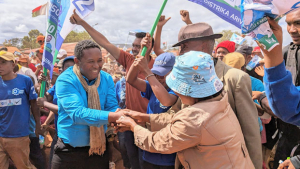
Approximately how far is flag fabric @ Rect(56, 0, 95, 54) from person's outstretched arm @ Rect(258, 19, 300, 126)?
2.37 meters

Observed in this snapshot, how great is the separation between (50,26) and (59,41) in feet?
0.76

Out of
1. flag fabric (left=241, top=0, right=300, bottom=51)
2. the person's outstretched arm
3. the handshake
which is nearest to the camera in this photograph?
Answer: flag fabric (left=241, top=0, right=300, bottom=51)

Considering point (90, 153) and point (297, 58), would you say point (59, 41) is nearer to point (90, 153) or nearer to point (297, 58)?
point (90, 153)

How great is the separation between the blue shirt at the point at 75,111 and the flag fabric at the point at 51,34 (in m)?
0.68

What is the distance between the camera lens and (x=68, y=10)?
2820mm

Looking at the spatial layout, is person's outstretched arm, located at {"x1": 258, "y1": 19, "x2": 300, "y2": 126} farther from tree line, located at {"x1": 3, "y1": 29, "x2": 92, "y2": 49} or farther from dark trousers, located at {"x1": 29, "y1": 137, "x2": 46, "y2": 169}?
tree line, located at {"x1": 3, "y1": 29, "x2": 92, "y2": 49}

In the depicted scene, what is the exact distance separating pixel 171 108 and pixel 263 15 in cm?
150

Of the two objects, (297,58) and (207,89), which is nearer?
(207,89)

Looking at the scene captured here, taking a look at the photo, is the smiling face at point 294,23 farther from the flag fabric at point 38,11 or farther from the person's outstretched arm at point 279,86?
the flag fabric at point 38,11

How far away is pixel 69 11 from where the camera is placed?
2.81 metres

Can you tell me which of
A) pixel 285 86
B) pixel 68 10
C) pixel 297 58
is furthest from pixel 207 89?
pixel 68 10

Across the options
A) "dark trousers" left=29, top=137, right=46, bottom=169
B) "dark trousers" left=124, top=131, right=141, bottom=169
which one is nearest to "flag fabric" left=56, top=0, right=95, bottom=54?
"dark trousers" left=124, top=131, right=141, bottom=169

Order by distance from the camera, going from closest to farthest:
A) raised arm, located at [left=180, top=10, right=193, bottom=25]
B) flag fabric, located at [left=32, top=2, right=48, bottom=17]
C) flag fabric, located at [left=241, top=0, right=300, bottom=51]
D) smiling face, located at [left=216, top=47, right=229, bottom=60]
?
flag fabric, located at [left=241, top=0, right=300, bottom=51] < raised arm, located at [left=180, top=10, right=193, bottom=25] < smiling face, located at [left=216, top=47, right=229, bottom=60] < flag fabric, located at [left=32, top=2, right=48, bottom=17]

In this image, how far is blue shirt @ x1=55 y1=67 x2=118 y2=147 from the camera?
2.22 m
